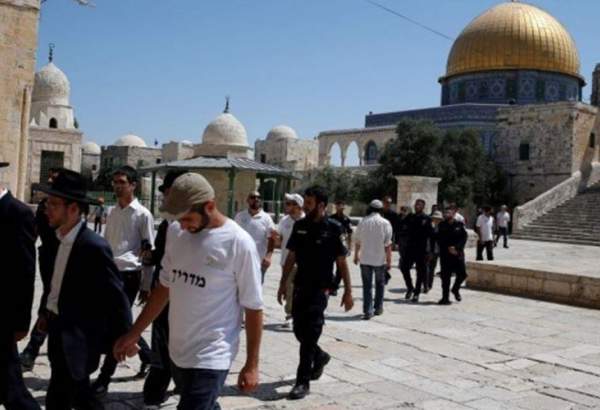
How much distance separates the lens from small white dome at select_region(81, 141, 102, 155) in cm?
5893

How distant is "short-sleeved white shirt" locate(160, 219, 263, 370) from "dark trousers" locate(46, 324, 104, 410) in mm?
650

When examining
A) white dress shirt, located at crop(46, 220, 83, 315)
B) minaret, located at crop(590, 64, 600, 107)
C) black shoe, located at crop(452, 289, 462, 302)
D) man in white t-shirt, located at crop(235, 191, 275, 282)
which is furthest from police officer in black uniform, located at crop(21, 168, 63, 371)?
minaret, located at crop(590, 64, 600, 107)

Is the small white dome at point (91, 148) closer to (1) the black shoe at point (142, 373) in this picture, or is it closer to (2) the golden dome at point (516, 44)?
(2) the golden dome at point (516, 44)

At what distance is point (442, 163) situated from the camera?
28625 millimetres

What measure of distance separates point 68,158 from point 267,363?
33.3m

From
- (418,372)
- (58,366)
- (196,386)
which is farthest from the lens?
(418,372)

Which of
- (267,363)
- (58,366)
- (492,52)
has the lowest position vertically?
(267,363)

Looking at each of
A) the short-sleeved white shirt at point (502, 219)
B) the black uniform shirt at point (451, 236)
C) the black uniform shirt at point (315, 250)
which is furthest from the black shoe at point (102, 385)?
the short-sleeved white shirt at point (502, 219)

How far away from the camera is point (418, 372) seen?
5109mm

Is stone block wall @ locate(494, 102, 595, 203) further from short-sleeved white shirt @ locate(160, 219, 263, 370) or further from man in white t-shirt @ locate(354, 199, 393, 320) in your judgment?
short-sleeved white shirt @ locate(160, 219, 263, 370)

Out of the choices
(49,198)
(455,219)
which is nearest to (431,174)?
(455,219)

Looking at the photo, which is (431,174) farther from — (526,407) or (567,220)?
(526,407)

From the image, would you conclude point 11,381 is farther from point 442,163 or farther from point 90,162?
point 90,162

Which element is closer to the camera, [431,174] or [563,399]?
[563,399]
